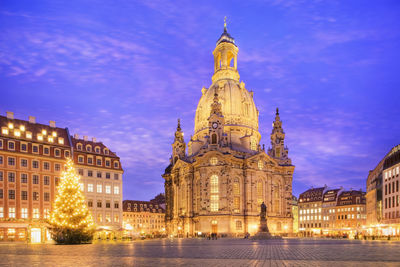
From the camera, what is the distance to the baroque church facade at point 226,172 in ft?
316

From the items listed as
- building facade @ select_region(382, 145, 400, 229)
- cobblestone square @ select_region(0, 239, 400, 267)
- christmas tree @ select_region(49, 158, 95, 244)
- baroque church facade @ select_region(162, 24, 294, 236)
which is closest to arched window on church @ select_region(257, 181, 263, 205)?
baroque church facade @ select_region(162, 24, 294, 236)

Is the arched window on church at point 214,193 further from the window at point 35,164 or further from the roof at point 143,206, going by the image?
the roof at point 143,206

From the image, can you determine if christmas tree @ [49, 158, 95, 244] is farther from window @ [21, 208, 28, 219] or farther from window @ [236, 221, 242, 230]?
window @ [236, 221, 242, 230]

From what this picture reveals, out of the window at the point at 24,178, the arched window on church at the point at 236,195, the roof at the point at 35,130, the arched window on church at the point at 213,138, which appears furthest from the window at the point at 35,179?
the arched window on church at the point at 236,195

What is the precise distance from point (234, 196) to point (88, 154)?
34579 mm

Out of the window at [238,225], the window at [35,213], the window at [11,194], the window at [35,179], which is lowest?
the window at [238,225]

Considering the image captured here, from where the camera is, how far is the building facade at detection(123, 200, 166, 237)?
16250 centimetres

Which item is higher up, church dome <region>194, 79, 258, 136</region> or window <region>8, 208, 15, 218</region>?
church dome <region>194, 79, 258, 136</region>

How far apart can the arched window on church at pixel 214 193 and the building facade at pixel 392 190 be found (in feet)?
120

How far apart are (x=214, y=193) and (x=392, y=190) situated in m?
37.8

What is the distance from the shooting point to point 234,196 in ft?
320

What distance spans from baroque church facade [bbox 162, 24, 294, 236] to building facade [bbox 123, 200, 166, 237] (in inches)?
1947

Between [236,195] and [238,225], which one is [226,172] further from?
[238,225]

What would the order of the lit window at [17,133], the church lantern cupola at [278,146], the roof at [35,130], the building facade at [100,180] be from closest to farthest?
1. the lit window at [17,133]
2. the roof at [35,130]
3. the building facade at [100,180]
4. the church lantern cupola at [278,146]
